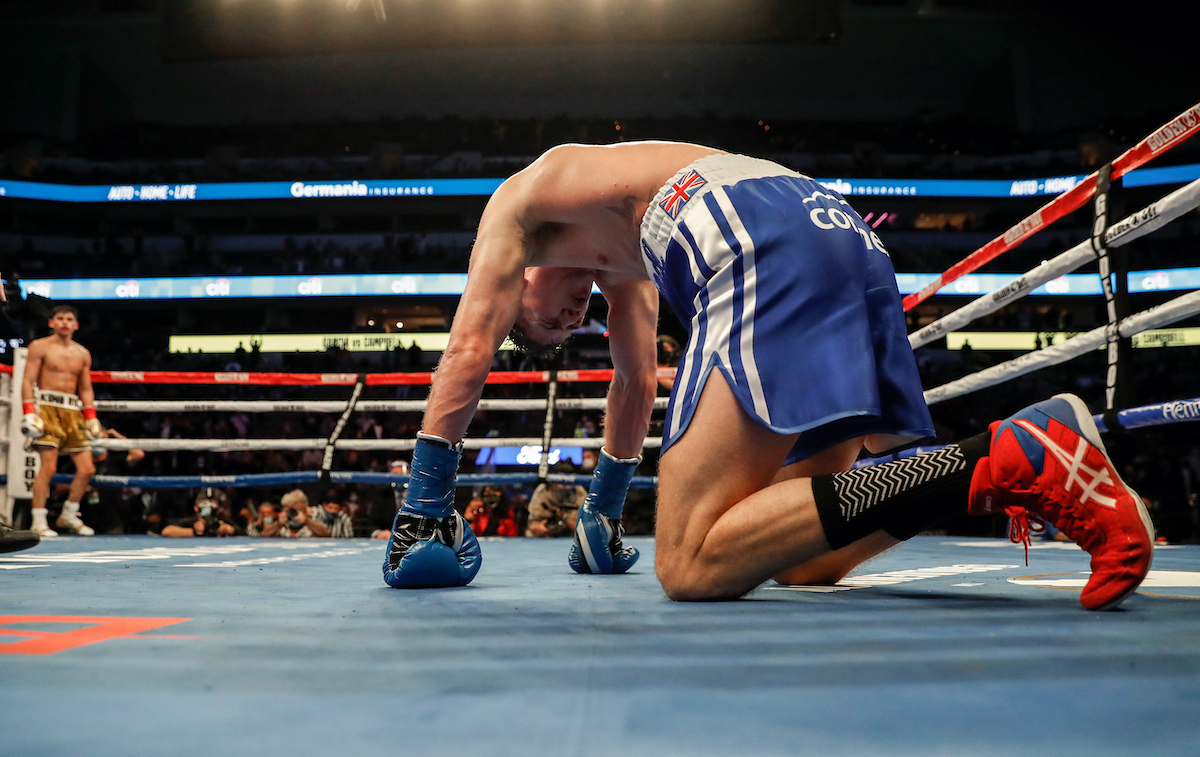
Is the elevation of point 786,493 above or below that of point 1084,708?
above

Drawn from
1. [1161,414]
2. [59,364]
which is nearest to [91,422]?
[59,364]

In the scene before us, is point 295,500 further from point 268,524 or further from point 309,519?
point 309,519

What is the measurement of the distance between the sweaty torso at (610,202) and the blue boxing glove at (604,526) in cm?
52

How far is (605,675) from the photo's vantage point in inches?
26.4

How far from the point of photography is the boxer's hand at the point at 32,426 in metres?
3.85

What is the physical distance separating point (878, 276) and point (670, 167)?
42cm

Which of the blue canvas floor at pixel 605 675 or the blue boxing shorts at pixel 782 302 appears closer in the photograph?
the blue canvas floor at pixel 605 675

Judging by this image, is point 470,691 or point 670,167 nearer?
point 470,691

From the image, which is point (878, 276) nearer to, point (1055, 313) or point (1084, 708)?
point (1084, 708)

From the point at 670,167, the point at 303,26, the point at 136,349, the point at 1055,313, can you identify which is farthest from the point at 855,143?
the point at 670,167

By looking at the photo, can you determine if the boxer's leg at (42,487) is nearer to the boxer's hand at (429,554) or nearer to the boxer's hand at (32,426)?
the boxer's hand at (32,426)

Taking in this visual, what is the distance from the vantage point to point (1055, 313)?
15.1 metres

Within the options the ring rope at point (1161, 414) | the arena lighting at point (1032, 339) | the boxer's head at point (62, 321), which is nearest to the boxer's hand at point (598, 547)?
the ring rope at point (1161, 414)

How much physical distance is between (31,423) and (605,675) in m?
4.24
